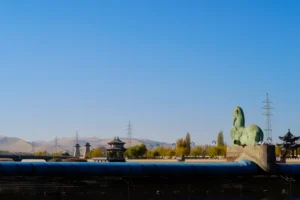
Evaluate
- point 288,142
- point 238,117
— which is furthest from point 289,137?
point 238,117

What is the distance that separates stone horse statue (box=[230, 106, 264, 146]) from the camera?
42.5 meters

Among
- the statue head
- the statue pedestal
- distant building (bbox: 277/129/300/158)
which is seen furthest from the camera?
distant building (bbox: 277/129/300/158)

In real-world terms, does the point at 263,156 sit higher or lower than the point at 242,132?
lower

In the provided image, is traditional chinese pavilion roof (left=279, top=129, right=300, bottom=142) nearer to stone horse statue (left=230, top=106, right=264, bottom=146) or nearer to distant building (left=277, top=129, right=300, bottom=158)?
distant building (left=277, top=129, right=300, bottom=158)

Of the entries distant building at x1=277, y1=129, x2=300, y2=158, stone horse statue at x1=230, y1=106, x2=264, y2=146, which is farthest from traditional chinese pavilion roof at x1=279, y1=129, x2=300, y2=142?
stone horse statue at x1=230, y1=106, x2=264, y2=146

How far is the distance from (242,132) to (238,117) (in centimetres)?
243

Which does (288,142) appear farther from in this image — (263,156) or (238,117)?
(263,156)

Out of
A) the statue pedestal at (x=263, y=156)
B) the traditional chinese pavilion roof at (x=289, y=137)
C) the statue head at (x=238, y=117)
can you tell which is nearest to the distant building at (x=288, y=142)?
the traditional chinese pavilion roof at (x=289, y=137)

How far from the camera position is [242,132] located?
4528cm
